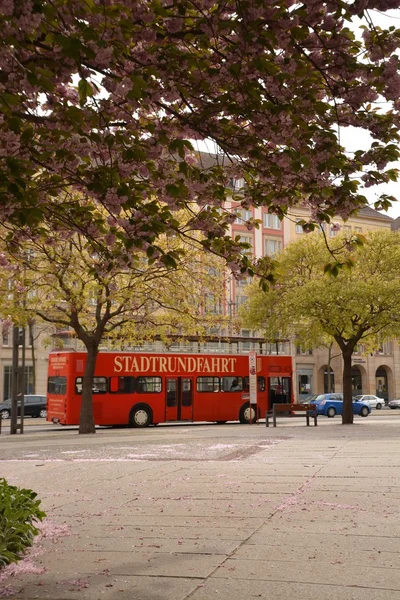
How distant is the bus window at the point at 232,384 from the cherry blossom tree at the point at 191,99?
24960 mm

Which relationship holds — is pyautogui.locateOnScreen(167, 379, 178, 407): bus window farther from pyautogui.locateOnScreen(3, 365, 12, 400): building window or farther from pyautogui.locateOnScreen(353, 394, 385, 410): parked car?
pyautogui.locateOnScreen(353, 394, 385, 410): parked car

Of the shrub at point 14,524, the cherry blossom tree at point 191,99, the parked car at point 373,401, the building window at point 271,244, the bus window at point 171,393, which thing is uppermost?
the building window at point 271,244

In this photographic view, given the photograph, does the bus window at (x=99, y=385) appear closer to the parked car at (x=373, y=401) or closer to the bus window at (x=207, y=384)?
the bus window at (x=207, y=384)

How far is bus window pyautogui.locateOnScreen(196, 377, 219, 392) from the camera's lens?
32.0 m

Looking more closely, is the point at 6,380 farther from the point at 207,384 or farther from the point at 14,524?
the point at 14,524

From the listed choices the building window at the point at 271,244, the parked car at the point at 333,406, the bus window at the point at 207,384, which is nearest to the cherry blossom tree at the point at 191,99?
the bus window at the point at 207,384

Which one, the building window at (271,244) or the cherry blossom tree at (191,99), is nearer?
the cherry blossom tree at (191,99)

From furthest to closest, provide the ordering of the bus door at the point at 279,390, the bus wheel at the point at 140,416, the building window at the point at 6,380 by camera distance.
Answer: the building window at the point at 6,380
the bus door at the point at 279,390
the bus wheel at the point at 140,416

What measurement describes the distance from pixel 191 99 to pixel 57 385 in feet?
82.0

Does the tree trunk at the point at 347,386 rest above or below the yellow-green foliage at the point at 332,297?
below

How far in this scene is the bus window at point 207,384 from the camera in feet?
105

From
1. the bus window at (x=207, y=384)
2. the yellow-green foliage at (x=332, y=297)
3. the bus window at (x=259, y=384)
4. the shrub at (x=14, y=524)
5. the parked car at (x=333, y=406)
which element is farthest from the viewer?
the parked car at (x=333, y=406)

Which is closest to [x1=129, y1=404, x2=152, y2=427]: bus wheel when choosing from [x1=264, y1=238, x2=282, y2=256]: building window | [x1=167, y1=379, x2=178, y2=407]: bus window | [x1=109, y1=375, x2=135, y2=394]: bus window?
[x1=109, y1=375, x2=135, y2=394]: bus window

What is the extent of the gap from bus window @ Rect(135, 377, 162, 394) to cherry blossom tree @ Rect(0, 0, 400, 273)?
23120 mm
